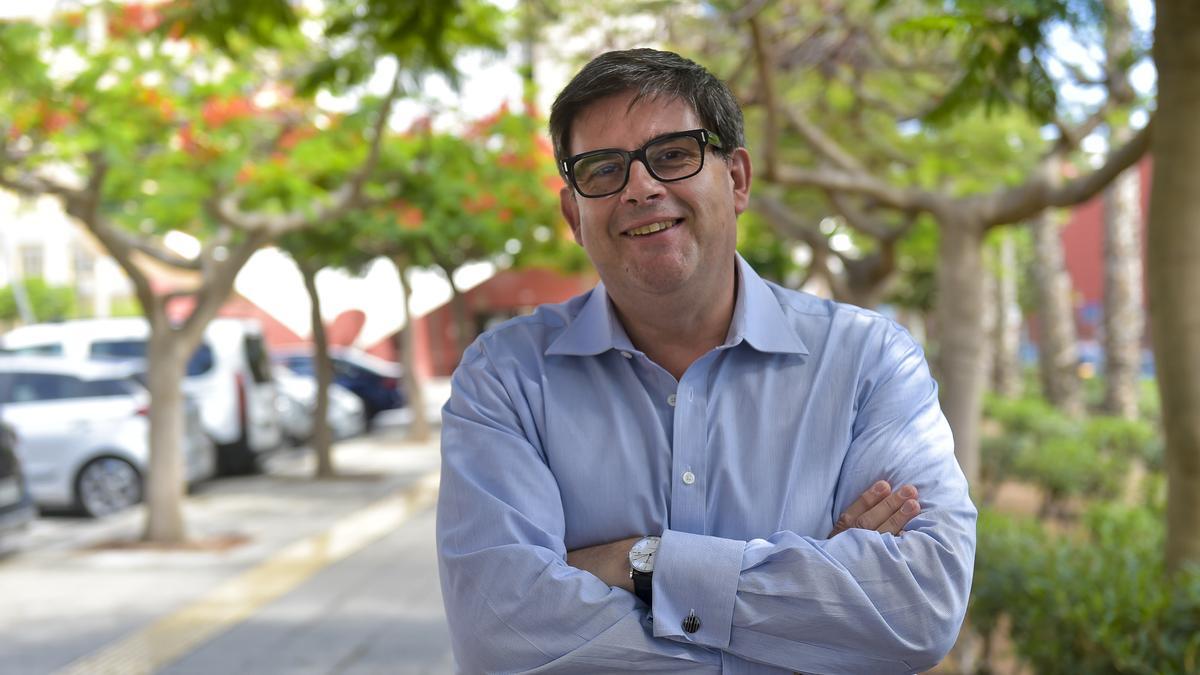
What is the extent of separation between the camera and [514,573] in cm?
229

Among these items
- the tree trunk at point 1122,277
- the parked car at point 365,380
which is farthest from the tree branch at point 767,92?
the parked car at point 365,380

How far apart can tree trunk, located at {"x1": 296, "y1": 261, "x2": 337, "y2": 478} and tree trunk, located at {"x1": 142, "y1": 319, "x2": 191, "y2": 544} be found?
16.9ft

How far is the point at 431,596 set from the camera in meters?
8.70

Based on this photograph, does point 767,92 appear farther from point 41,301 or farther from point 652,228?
point 41,301

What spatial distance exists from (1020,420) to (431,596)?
917 centimetres

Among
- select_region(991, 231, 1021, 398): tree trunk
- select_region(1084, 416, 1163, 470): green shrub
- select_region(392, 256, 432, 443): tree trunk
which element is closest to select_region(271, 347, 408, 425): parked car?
select_region(392, 256, 432, 443): tree trunk

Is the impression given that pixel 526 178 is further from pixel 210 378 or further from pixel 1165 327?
pixel 1165 327

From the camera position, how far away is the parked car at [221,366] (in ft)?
51.7

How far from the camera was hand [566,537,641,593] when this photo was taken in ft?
7.50

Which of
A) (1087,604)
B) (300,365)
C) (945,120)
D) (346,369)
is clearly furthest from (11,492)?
(300,365)

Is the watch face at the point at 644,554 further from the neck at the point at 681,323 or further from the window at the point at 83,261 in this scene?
the window at the point at 83,261

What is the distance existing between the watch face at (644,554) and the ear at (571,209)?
0.61 meters

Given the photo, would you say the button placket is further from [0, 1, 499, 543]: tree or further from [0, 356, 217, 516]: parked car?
[0, 356, 217, 516]: parked car

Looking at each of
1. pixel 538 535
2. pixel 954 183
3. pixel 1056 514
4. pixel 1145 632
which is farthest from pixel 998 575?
pixel 954 183
